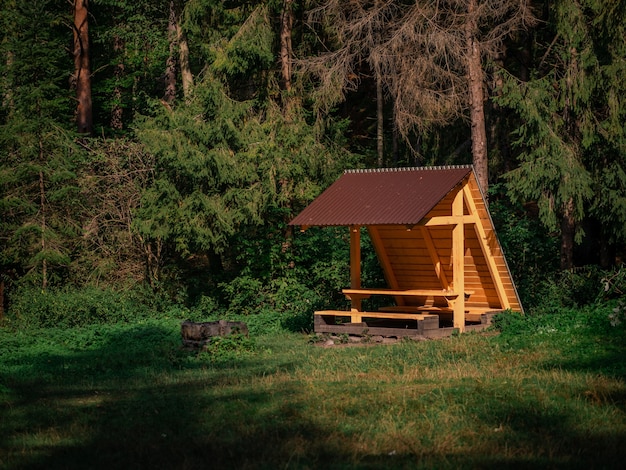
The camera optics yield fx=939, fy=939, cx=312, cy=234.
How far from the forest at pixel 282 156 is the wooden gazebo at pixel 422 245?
2.09 meters

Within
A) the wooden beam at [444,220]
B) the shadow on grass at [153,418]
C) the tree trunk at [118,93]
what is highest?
the tree trunk at [118,93]

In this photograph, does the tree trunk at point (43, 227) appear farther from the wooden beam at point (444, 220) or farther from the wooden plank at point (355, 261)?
the wooden beam at point (444, 220)

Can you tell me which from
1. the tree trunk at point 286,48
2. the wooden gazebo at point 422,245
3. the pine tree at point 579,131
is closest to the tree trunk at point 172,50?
the tree trunk at point 286,48

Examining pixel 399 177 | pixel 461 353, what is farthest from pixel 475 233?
pixel 461 353

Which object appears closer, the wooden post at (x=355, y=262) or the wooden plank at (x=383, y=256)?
the wooden post at (x=355, y=262)

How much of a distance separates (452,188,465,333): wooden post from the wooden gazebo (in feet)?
0.06

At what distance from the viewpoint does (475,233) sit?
18.4 m

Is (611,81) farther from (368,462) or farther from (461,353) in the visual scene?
(368,462)

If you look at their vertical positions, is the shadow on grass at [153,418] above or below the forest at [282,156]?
below

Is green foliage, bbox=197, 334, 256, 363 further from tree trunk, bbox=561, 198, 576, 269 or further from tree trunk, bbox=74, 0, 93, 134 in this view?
tree trunk, bbox=74, 0, 93, 134

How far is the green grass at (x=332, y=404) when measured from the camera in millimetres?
8555

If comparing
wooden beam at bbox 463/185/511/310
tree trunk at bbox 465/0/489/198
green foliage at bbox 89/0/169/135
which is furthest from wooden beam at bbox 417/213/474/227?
green foliage at bbox 89/0/169/135

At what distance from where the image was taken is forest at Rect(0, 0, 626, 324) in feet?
67.4

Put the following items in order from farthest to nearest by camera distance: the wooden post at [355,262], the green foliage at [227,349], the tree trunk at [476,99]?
the tree trunk at [476,99] < the wooden post at [355,262] < the green foliage at [227,349]
